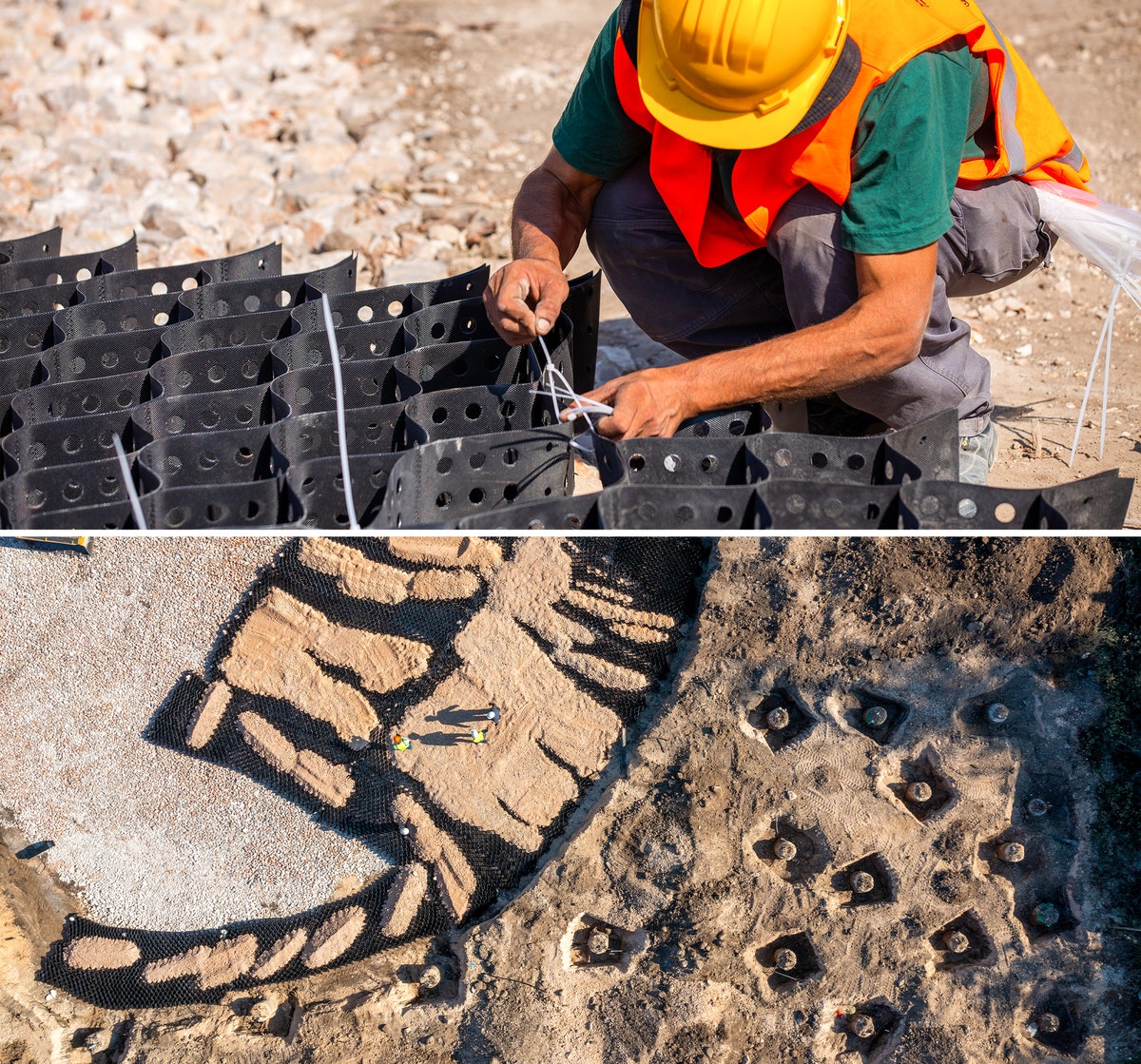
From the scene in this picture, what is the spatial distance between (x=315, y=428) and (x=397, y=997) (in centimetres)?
169

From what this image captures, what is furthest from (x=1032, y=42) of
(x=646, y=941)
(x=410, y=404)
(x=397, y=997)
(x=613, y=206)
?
(x=397, y=997)

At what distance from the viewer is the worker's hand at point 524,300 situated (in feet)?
9.41

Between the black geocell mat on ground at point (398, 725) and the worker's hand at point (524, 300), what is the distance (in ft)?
2.00

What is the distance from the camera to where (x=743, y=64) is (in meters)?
2.52

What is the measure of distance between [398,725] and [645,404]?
123 cm

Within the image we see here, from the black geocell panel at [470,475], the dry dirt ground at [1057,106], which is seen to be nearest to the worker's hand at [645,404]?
the black geocell panel at [470,475]

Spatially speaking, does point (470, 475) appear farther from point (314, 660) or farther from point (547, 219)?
point (547, 219)

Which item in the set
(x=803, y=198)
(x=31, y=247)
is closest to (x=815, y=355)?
(x=803, y=198)

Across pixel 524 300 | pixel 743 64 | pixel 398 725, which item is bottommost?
pixel 398 725

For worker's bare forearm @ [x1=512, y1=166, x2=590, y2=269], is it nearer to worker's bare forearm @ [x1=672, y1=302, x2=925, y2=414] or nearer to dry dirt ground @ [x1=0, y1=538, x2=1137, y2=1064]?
worker's bare forearm @ [x1=672, y1=302, x2=925, y2=414]

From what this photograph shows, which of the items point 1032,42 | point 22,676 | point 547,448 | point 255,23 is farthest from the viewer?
point 255,23

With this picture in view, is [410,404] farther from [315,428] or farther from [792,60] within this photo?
[792,60]

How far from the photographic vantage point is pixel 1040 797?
2.76 metres

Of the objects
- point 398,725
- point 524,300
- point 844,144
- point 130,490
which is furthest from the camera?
point 398,725
